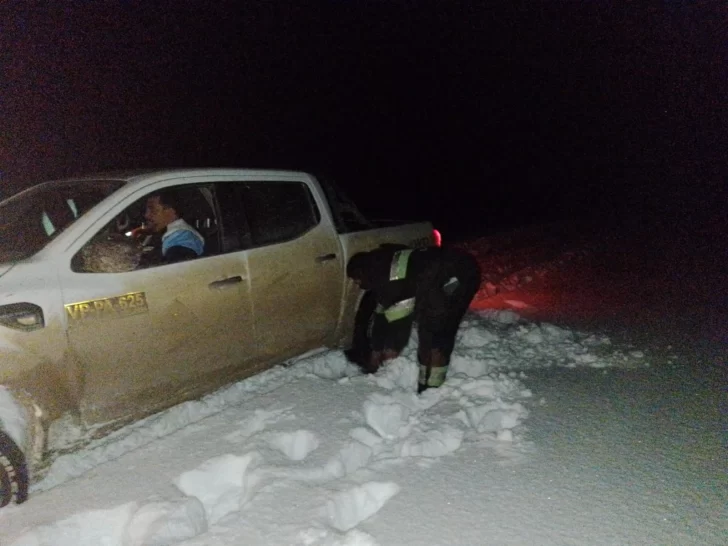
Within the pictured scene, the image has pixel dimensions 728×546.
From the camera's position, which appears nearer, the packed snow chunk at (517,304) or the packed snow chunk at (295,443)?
the packed snow chunk at (295,443)

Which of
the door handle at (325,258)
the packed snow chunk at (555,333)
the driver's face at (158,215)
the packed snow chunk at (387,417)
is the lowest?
the packed snow chunk at (555,333)

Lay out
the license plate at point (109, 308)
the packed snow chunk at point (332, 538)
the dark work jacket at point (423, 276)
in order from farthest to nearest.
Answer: the dark work jacket at point (423, 276) → the license plate at point (109, 308) → the packed snow chunk at point (332, 538)

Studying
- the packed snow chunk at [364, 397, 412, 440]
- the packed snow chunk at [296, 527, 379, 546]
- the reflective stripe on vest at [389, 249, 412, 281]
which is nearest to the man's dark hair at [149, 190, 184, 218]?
the reflective stripe on vest at [389, 249, 412, 281]

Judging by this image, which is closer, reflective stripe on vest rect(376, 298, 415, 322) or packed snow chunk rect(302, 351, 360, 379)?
reflective stripe on vest rect(376, 298, 415, 322)

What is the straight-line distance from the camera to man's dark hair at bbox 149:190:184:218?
3.72m

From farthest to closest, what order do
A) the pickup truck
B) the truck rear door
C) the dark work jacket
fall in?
the dark work jacket, the truck rear door, the pickup truck

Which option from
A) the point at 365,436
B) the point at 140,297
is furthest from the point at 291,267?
the point at 365,436

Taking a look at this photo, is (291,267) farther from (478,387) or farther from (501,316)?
(501,316)

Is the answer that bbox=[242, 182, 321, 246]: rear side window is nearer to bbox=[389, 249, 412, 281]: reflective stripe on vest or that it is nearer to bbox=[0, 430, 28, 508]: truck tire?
bbox=[389, 249, 412, 281]: reflective stripe on vest

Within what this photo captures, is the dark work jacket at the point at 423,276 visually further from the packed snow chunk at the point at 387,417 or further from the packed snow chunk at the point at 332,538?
the packed snow chunk at the point at 332,538

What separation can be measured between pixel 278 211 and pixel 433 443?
6.18ft

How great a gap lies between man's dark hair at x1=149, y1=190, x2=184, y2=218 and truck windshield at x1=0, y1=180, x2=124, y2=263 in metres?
0.26

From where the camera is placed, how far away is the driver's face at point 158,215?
12.4 feet

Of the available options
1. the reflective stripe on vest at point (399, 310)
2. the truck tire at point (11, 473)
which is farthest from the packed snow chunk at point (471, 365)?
the truck tire at point (11, 473)
